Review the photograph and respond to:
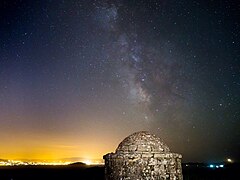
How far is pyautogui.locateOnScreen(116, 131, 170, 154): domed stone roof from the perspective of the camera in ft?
17.6

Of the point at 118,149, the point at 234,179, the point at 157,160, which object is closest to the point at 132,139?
A: the point at 118,149

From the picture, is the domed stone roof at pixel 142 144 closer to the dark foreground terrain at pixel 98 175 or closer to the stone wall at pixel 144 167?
the stone wall at pixel 144 167

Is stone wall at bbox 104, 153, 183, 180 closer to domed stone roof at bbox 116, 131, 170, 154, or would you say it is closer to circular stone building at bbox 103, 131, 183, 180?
circular stone building at bbox 103, 131, 183, 180

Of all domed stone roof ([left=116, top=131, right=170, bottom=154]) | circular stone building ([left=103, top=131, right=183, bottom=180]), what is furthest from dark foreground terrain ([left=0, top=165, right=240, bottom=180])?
circular stone building ([left=103, top=131, right=183, bottom=180])

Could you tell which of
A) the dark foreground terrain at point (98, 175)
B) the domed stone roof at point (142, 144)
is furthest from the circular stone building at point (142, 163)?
the dark foreground terrain at point (98, 175)

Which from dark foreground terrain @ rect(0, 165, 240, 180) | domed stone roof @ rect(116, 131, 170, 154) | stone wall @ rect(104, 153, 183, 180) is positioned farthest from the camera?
dark foreground terrain @ rect(0, 165, 240, 180)

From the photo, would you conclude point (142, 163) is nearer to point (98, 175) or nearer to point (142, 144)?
point (142, 144)

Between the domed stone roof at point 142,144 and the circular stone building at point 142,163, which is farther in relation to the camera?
the domed stone roof at point 142,144

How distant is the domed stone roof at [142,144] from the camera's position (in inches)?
211

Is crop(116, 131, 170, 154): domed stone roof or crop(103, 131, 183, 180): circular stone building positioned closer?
crop(103, 131, 183, 180): circular stone building

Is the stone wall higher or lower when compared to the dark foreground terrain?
lower

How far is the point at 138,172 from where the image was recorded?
16.5 feet

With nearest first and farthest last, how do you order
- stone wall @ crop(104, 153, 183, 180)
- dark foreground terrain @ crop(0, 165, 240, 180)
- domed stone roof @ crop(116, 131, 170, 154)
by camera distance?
stone wall @ crop(104, 153, 183, 180)
domed stone roof @ crop(116, 131, 170, 154)
dark foreground terrain @ crop(0, 165, 240, 180)

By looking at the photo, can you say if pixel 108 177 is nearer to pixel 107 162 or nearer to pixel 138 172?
pixel 107 162
